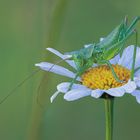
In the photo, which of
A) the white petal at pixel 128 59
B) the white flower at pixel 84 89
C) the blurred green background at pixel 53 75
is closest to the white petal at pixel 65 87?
the white flower at pixel 84 89

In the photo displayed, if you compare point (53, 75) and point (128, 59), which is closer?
point (128, 59)

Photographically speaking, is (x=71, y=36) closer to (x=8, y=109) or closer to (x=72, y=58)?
(x=8, y=109)

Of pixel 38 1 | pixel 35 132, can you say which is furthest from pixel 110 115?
pixel 38 1

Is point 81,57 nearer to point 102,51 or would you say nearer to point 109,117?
point 102,51

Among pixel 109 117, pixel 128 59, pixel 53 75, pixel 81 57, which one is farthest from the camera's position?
pixel 53 75

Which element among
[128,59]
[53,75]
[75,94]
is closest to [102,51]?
[128,59]

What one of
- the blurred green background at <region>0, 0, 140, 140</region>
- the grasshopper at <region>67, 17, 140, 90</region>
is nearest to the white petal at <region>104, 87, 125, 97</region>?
the grasshopper at <region>67, 17, 140, 90</region>

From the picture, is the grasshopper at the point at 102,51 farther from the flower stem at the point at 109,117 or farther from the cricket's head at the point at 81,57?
the flower stem at the point at 109,117
